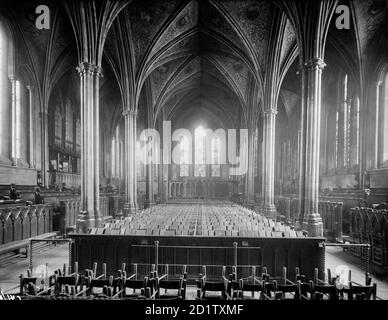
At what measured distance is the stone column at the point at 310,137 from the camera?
9.51 meters

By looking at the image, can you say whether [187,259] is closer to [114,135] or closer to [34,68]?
[34,68]

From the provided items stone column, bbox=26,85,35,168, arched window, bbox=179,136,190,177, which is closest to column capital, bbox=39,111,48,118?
stone column, bbox=26,85,35,168

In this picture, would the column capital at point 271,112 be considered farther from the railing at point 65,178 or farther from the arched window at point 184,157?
the arched window at point 184,157

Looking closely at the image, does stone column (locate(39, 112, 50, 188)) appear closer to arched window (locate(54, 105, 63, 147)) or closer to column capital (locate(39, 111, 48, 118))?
column capital (locate(39, 111, 48, 118))

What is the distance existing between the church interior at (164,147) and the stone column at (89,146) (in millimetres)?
51

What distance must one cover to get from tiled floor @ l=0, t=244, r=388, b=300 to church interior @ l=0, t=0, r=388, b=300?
55 millimetres

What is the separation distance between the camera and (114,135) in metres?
29.7

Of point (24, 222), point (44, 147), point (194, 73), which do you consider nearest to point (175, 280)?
point (24, 222)

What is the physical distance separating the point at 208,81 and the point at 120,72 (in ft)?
39.2

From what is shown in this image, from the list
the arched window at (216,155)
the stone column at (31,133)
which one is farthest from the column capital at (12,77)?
the arched window at (216,155)

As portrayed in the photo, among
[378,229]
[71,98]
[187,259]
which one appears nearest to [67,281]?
[187,259]

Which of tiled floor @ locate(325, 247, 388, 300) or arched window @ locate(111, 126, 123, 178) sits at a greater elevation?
arched window @ locate(111, 126, 123, 178)

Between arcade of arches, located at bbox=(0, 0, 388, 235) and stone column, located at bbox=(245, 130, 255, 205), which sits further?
stone column, located at bbox=(245, 130, 255, 205)

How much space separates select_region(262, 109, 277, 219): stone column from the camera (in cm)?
1562
